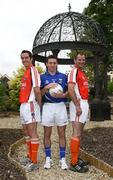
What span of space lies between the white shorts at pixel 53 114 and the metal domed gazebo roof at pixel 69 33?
717cm

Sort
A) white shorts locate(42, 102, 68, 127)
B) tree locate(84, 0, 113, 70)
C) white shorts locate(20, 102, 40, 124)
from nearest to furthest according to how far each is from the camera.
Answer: white shorts locate(20, 102, 40, 124), white shorts locate(42, 102, 68, 127), tree locate(84, 0, 113, 70)

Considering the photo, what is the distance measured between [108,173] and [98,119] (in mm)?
8341

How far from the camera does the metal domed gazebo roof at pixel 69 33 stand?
1502cm

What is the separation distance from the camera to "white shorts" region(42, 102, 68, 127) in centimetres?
789

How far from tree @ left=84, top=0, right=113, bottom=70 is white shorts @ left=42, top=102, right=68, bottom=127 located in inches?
564

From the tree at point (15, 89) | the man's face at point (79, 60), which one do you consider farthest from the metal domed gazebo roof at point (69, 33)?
the man's face at point (79, 60)

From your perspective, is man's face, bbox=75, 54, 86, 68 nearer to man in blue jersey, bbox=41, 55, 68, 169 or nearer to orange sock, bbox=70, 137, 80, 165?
man in blue jersey, bbox=41, 55, 68, 169

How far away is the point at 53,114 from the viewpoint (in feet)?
25.9

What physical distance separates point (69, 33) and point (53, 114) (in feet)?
27.1

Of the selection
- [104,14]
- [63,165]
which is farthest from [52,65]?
[104,14]

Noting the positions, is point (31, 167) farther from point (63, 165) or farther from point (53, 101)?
point (53, 101)

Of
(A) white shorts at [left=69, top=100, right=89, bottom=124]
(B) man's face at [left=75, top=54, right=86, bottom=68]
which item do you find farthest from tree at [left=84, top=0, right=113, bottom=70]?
(A) white shorts at [left=69, top=100, right=89, bottom=124]

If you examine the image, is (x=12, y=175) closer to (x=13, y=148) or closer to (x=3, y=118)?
(x=13, y=148)

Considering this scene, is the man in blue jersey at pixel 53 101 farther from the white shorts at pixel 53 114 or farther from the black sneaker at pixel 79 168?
Answer: the black sneaker at pixel 79 168
